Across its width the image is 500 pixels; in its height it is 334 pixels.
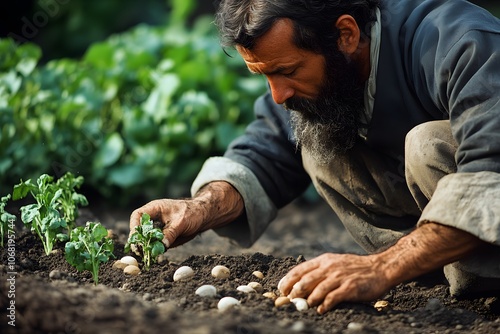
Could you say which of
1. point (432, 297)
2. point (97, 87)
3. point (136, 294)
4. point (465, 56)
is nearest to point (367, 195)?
point (432, 297)

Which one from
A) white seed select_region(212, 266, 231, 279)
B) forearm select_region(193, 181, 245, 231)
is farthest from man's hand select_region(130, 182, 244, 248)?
white seed select_region(212, 266, 231, 279)

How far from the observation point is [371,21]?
344cm

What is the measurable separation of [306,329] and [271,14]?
4.48ft

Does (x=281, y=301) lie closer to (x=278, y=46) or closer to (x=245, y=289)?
(x=245, y=289)

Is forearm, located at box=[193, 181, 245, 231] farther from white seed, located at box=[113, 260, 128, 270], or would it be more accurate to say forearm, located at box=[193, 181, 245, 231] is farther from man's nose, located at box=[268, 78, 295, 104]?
man's nose, located at box=[268, 78, 295, 104]

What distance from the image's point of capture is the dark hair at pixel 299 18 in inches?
130

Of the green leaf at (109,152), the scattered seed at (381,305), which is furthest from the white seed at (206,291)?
A: the green leaf at (109,152)

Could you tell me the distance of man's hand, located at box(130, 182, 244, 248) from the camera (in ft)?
11.3

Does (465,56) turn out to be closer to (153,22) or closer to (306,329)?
(306,329)

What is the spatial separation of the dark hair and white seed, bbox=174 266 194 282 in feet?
2.93

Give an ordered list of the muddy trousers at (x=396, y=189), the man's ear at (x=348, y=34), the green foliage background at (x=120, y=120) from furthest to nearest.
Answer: the green foliage background at (x=120, y=120)
the man's ear at (x=348, y=34)
the muddy trousers at (x=396, y=189)

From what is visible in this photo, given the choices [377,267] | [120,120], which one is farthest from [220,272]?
[120,120]

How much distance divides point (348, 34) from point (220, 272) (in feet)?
3.51

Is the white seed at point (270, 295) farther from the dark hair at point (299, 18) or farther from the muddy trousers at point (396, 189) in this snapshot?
the dark hair at point (299, 18)
